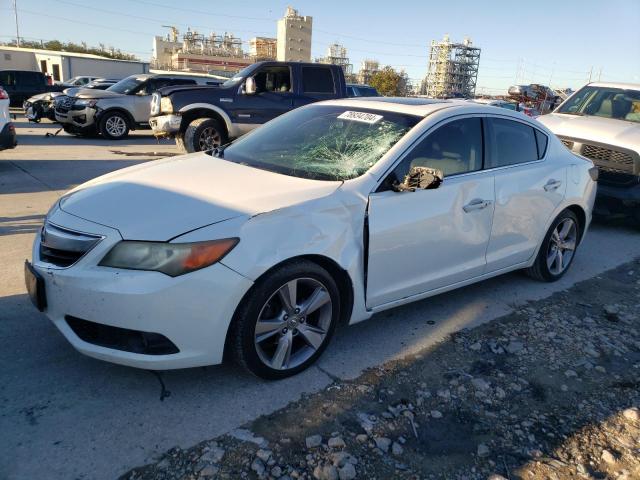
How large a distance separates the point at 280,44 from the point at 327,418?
132571mm

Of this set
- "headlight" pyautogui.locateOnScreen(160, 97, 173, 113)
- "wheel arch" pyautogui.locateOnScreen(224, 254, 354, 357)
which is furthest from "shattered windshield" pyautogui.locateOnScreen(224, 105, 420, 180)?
"headlight" pyautogui.locateOnScreen(160, 97, 173, 113)

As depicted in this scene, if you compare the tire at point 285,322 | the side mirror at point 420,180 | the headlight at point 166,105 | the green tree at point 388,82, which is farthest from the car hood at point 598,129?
the green tree at point 388,82

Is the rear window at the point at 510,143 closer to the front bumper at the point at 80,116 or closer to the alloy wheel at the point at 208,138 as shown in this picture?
the alloy wheel at the point at 208,138

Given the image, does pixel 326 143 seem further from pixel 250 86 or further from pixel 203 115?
pixel 203 115

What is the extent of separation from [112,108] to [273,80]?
5.47 m

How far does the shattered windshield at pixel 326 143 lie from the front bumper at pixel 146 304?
3.58 ft

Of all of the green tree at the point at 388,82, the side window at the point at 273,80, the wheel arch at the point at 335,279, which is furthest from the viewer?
the green tree at the point at 388,82

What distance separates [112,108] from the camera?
13703mm

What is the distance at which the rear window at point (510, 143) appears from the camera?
13.3ft

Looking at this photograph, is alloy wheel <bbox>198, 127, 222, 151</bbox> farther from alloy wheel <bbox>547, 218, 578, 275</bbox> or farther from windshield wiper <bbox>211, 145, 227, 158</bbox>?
alloy wheel <bbox>547, 218, 578, 275</bbox>

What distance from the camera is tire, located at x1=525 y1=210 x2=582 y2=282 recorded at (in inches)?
184

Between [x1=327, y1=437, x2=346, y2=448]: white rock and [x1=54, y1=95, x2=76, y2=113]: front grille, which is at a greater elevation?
[x1=54, y1=95, x2=76, y2=113]: front grille

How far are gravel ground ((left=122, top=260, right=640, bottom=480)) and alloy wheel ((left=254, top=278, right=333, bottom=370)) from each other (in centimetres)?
28

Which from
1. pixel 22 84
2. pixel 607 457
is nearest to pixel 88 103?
pixel 22 84
